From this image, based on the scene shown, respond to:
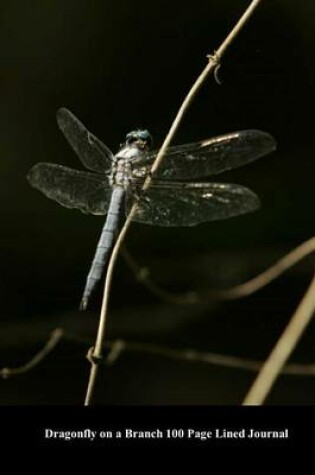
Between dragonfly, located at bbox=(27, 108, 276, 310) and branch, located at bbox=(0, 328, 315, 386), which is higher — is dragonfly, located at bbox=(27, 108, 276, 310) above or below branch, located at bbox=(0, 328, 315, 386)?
above

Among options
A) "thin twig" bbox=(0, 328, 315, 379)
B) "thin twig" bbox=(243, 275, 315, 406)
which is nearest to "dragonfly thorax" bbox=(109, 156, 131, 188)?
"thin twig" bbox=(0, 328, 315, 379)

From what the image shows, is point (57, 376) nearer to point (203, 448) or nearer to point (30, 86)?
point (30, 86)

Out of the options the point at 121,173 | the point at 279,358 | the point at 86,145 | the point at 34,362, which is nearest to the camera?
the point at 279,358

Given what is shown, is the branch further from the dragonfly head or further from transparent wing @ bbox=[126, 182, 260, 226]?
the dragonfly head

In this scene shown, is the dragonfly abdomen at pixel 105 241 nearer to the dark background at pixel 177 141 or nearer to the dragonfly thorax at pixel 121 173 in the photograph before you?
the dragonfly thorax at pixel 121 173

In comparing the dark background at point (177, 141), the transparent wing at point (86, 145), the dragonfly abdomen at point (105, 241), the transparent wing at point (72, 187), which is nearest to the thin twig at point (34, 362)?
the dragonfly abdomen at point (105, 241)

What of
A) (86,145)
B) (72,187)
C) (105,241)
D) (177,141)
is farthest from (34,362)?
(177,141)

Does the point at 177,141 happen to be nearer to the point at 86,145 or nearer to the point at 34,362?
the point at 86,145

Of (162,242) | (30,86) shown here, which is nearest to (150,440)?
(162,242)
